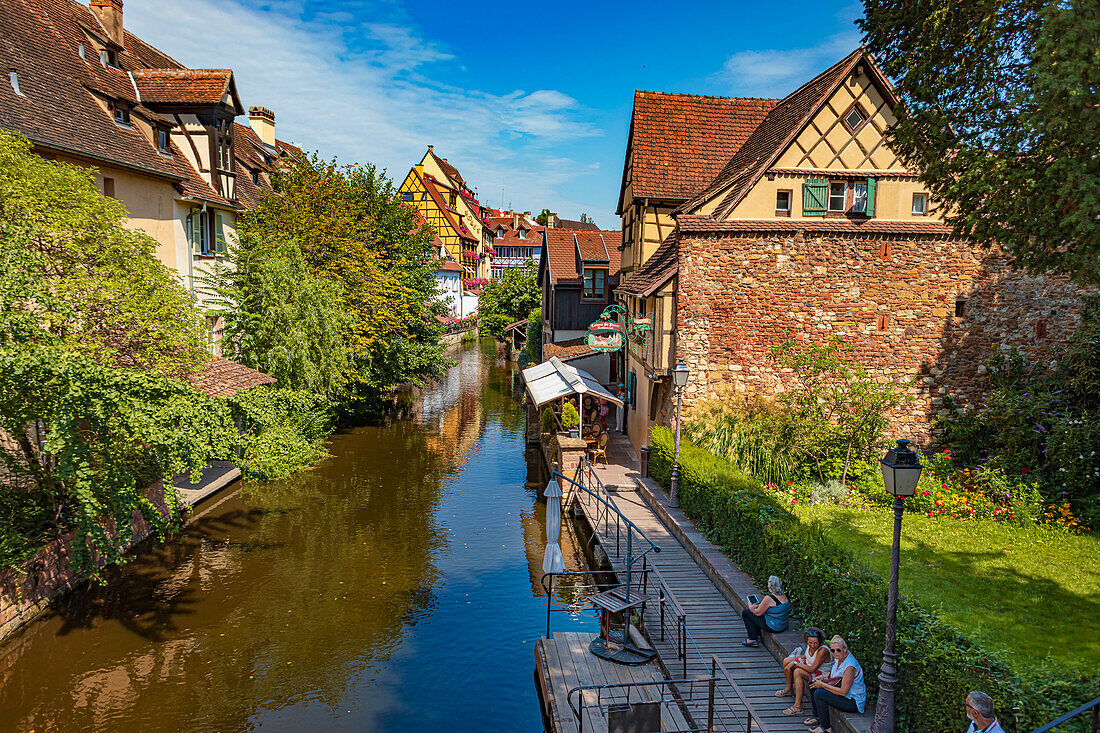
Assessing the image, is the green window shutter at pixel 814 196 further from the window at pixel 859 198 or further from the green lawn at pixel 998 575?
the green lawn at pixel 998 575

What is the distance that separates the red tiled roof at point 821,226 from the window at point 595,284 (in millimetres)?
19297

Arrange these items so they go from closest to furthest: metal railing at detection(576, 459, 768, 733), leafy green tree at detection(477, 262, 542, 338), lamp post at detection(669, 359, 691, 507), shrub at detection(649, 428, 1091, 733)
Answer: shrub at detection(649, 428, 1091, 733), metal railing at detection(576, 459, 768, 733), lamp post at detection(669, 359, 691, 507), leafy green tree at detection(477, 262, 542, 338)

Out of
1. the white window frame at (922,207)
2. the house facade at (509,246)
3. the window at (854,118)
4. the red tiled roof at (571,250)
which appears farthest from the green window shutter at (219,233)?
the house facade at (509,246)

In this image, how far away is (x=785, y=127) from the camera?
19.1m

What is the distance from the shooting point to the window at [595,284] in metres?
37.7

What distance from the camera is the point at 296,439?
20.4 meters

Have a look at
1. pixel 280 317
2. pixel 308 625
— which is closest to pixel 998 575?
pixel 308 625

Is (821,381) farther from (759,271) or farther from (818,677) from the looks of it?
(818,677)

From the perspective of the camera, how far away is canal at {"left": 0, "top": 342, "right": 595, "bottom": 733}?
10.2 m

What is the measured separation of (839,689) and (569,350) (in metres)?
25.5

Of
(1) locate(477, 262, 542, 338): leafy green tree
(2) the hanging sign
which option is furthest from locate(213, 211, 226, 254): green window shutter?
(1) locate(477, 262, 542, 338): leafy green tree

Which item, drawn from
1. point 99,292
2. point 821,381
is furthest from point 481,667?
point 821,381

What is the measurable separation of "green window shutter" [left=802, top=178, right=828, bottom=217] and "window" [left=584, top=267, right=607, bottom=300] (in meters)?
19.6

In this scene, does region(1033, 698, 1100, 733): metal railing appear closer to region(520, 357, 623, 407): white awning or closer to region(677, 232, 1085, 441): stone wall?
region(677, 232, 1085, 441): stone wall
